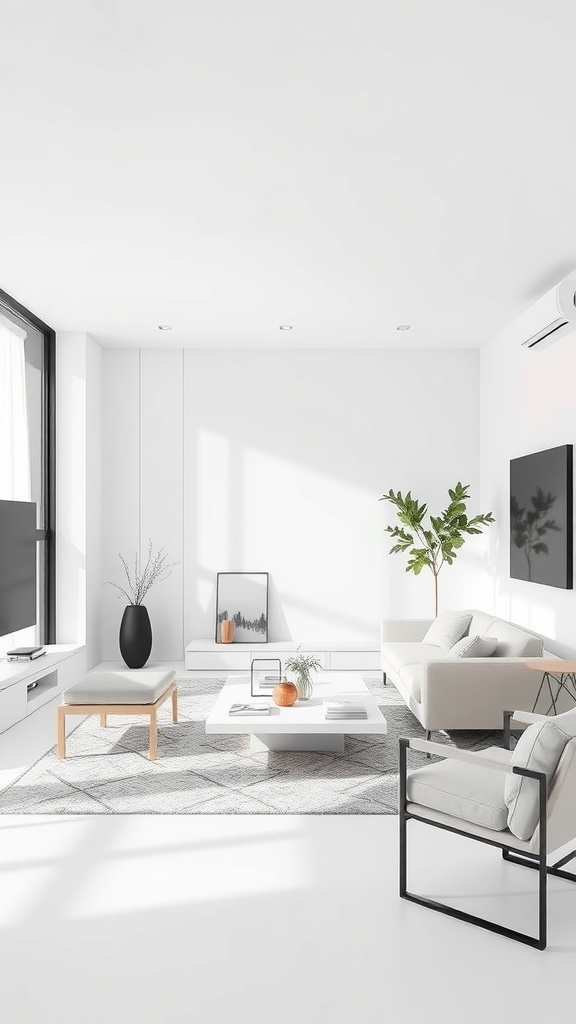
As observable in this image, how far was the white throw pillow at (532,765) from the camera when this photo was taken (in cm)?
266

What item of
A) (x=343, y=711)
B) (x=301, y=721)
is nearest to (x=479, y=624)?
(x=343, y=711)

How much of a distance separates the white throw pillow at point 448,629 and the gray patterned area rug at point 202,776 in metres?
0.81

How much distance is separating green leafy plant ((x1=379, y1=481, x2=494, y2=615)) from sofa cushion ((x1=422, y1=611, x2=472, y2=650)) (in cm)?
96

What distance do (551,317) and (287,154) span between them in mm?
2797

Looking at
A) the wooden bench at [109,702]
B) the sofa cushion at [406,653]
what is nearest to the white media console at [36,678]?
the wooden bench at [109,702]

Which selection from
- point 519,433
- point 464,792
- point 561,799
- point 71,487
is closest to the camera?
point 561,799

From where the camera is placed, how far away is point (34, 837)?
3.51m

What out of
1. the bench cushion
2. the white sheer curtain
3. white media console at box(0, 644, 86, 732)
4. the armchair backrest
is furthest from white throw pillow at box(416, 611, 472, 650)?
the white sheer curtain

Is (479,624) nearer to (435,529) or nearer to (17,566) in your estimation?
(435,529)

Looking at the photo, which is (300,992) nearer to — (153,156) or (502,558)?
(153,156)

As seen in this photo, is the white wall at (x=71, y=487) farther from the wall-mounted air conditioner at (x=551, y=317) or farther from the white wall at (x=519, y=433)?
the wall-mounted air conditioner at (x=551, y=317)

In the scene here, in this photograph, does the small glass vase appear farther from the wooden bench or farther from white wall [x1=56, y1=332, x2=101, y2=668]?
white wall [x1=56, y1=332, x2=101, y2=668]

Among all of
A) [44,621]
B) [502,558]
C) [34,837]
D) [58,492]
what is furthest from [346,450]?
[34,837]

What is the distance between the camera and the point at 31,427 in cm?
675
